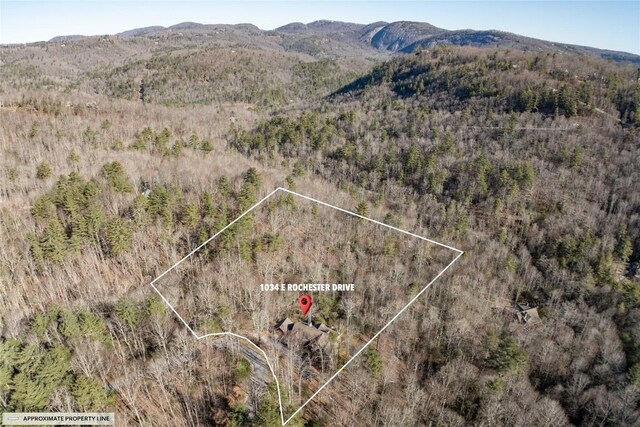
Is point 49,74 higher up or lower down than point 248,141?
higher up

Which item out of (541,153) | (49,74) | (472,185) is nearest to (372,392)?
(472,185)

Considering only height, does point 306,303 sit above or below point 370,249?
above

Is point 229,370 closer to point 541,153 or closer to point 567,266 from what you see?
point 567,266

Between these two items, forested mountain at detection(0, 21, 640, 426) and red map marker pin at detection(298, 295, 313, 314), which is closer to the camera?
forested mountain at detection(0, 21, 640, 426)

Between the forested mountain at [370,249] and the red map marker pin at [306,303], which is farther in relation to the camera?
the red map marker pin at [306,303]

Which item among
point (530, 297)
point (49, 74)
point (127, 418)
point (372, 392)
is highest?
point (49, 74)

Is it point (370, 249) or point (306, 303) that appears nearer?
point (306, 303)

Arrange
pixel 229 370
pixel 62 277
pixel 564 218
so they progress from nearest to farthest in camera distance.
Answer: pixel 229 370 < pixel 62 277 < pixel 564 218

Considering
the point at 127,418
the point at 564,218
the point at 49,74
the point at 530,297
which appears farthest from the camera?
the point at 49,74
